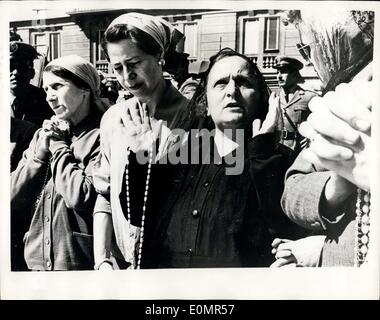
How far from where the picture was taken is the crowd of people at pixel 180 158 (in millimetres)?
2801

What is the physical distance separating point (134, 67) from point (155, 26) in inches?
8.6

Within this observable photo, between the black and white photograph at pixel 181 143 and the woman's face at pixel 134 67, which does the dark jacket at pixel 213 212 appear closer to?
the black and white photograph at pixel 181 143

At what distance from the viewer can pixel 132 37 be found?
2.75 m

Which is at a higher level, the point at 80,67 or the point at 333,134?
the point at 80,67

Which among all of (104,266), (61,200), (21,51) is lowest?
(104,266)

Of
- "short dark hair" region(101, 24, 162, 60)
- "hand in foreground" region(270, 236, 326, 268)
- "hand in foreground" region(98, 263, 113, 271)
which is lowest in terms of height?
"hand in foreground" region(98, 263, 113, 271)

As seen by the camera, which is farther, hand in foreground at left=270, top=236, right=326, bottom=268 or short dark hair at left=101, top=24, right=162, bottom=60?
hand in foreground at left=270, top=236, right=326, bottom=268

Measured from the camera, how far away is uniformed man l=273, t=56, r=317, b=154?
111 inches

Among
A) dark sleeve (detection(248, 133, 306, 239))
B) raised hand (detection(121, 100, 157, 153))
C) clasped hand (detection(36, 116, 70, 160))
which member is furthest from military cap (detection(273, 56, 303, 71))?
clasped hand (detection(36, 116, 70, 160))

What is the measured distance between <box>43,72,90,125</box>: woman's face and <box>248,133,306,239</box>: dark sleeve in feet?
2.78

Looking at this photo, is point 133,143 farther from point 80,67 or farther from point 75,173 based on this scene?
point 80,67

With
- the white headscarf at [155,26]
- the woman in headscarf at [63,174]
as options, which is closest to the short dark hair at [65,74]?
the woman in headscarf at [63,174]

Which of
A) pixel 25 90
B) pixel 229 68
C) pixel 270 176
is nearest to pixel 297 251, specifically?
pixel 270 176

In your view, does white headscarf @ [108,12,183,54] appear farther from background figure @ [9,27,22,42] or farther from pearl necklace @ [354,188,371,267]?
pearl necklace @ [354,188,371,267]
